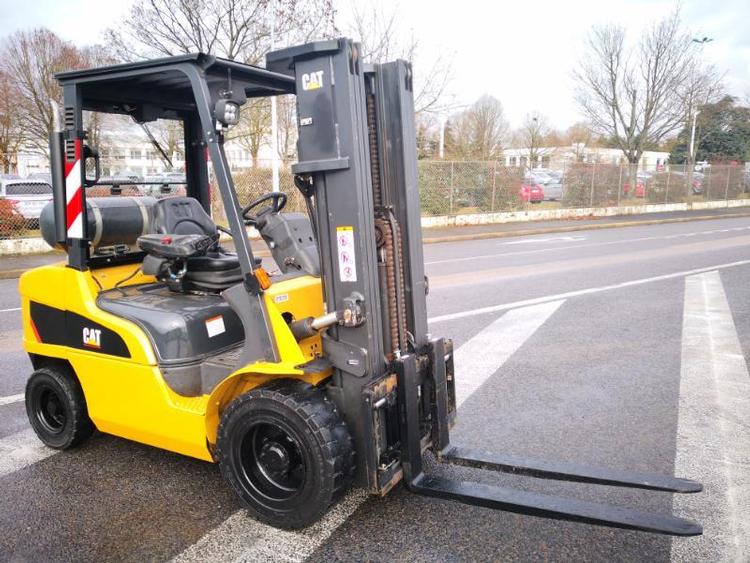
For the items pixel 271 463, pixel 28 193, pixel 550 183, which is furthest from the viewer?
pixel 550 183

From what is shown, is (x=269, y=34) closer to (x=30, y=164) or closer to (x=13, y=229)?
(x=13, y=229)

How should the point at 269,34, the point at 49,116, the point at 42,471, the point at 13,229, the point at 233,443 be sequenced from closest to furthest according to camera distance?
the point at 233,443 → the point at 42,471 → the point at 13,229 → the point at 269,34 → the point at 49,116

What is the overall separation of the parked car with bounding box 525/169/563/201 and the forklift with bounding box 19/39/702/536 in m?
24.5

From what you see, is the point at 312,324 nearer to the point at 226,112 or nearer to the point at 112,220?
the point at 226,112

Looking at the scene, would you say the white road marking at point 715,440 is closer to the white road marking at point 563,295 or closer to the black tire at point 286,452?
the black tire at point 286,452

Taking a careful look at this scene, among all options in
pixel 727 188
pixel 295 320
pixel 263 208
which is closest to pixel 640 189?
pixel 727 188

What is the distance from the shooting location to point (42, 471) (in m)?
3.89

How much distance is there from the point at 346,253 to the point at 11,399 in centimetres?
375

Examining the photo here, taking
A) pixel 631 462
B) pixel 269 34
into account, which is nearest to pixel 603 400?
pixel 631 462

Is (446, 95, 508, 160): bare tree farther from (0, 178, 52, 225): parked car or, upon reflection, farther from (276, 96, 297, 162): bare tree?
(0, 178, 52, 225): parked car

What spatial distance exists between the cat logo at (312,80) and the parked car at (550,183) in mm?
24921

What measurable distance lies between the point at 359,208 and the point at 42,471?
8.91 feet

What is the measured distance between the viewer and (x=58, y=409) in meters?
4.30

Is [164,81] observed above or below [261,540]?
above
